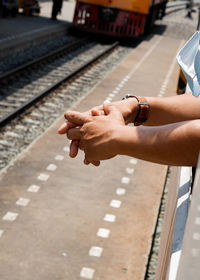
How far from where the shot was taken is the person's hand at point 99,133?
1630mm

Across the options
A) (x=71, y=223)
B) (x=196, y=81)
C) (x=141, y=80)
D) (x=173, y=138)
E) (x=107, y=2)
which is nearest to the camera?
(x=173, y=138)

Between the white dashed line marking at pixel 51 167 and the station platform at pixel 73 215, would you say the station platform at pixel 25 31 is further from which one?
the white dashed line marking at pixel 51 167

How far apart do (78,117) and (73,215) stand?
7.48 feet

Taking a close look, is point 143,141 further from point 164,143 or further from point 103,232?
point 103,232

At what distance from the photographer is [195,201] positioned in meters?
1.08

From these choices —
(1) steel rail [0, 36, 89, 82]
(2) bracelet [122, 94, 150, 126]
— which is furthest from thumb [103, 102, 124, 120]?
(1) steel rail [0, 36, 89, 82]

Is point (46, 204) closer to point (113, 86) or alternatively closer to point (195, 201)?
point (195, 201)

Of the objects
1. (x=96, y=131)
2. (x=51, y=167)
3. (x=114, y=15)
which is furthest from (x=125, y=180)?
(x=114, y=15)

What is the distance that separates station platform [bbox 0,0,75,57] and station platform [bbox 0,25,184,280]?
689 centimetres

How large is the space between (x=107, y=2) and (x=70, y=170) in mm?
13387

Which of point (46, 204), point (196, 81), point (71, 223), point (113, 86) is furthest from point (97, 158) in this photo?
point (113, 86)

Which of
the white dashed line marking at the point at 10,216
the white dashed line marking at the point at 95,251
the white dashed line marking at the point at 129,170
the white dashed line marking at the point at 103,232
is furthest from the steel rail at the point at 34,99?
the white dashed line marking at the point at 95,251

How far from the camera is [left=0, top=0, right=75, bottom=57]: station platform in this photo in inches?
507

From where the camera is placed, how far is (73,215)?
4215 mm
